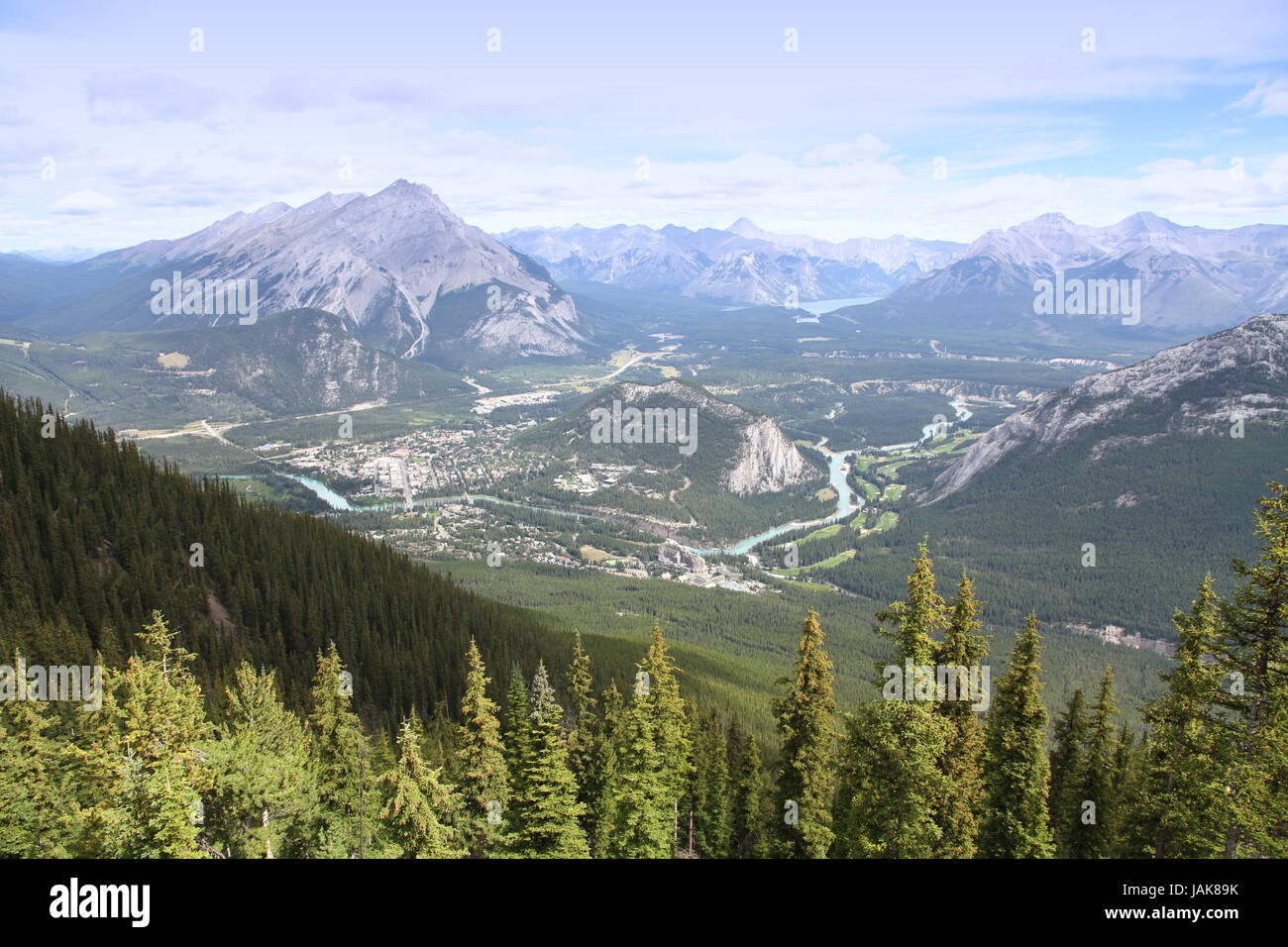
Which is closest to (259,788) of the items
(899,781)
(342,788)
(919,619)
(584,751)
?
(342,788)

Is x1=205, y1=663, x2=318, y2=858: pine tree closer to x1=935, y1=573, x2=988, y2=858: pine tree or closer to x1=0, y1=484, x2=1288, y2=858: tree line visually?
x1=0, y1=484, x2=1288, y2=858: tree line

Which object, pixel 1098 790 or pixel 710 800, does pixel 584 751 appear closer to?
pixel 710 800

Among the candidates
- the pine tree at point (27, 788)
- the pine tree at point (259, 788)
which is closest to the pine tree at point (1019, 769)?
the pine tree at point (259, 788)

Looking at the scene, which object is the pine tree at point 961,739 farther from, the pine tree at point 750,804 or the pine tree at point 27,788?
the pine tree at point 27,788

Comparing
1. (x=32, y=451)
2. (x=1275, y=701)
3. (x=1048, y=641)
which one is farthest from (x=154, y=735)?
(x=1048, y=641)

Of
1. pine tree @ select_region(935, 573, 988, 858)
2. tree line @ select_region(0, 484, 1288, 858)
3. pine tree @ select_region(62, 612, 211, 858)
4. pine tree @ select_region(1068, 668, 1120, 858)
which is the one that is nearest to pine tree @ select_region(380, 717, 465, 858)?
tree line @ select_region(0, 484, 1288, 858)

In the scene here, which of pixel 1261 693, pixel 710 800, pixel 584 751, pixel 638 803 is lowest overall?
pixel 710 800
